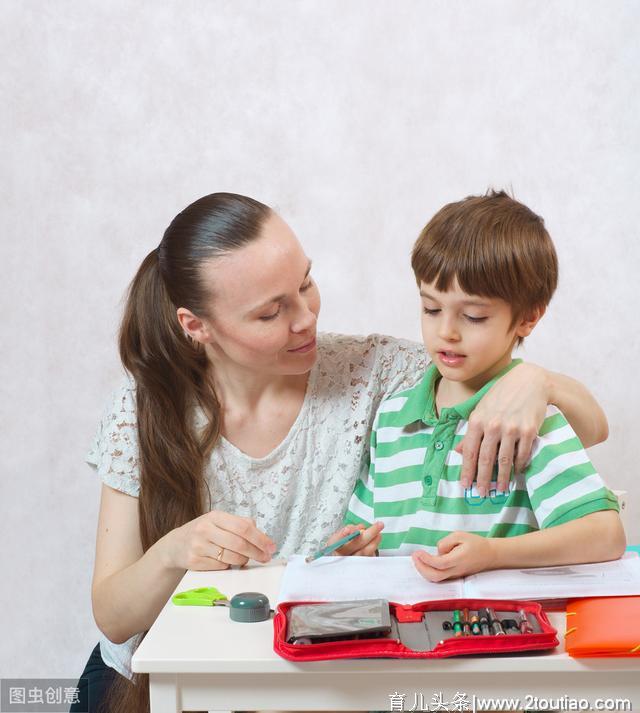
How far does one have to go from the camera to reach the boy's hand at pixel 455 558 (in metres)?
1.26

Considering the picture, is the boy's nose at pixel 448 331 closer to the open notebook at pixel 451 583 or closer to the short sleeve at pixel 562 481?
the short sleeve at pixel 562 481

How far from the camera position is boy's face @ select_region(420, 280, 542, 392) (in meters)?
1.48

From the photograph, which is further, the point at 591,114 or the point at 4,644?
the point at 4,644

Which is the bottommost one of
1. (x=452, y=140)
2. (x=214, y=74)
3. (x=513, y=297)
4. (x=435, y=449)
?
(x=435, y=449)

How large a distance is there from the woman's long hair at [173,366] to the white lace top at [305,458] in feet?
0.11

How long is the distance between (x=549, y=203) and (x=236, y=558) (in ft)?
5.04

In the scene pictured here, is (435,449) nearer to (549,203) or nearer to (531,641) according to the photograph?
(531,641)

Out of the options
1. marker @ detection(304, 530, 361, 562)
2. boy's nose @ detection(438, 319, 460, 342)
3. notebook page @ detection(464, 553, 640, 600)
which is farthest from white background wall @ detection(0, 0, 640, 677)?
notebook page @ detection(464, 553, 640, 600)

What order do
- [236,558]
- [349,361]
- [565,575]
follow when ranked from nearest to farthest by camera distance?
1. [565,575]
2. [236,558]
3. [349,361]

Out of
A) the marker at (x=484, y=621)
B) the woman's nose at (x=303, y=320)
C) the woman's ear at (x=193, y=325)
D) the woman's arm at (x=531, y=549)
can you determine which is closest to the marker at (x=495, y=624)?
the marker at (x=484, y=621)

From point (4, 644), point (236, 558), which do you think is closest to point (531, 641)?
point (236, 558)

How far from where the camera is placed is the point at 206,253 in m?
1.61

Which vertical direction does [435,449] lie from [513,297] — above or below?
below

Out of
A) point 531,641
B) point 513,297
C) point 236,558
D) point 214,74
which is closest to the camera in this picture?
point 531,641
